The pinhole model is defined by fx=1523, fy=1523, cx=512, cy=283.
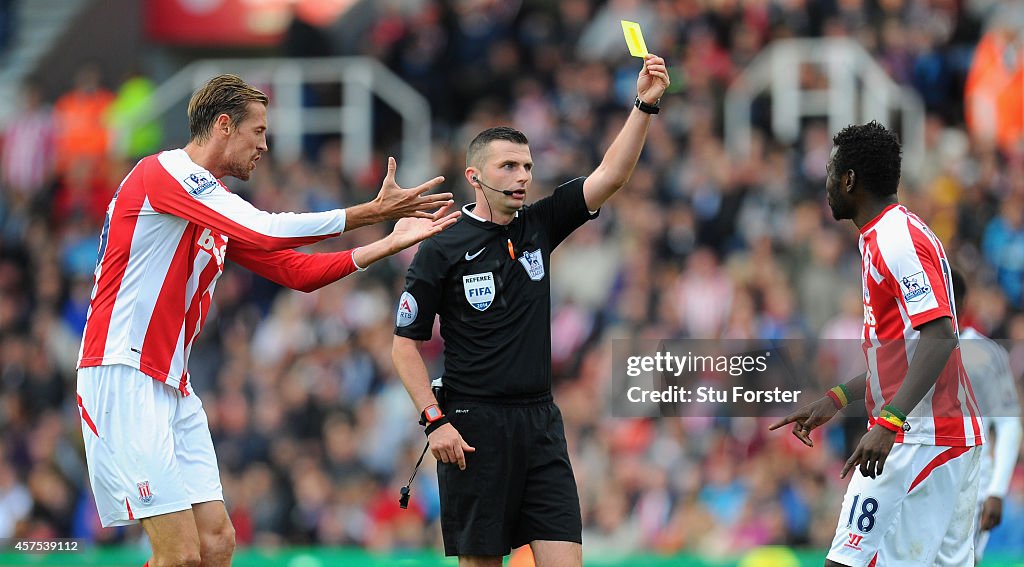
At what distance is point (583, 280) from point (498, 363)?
782 centimetres

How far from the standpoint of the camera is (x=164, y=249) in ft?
22.4

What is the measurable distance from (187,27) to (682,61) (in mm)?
7697

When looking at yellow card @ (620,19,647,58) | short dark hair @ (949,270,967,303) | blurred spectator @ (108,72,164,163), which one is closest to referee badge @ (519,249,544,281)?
yellow card @ (620,19,647,58)

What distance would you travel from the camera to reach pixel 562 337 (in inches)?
573

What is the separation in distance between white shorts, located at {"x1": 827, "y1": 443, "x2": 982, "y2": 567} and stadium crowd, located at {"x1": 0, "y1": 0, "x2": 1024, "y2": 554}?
5315mm

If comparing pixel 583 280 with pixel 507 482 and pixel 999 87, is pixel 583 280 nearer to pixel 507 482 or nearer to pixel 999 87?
pixel 999 87

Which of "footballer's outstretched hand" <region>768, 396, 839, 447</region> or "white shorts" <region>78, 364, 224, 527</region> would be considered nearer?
"white shorts" <region>78, 364, 224, 527</region>

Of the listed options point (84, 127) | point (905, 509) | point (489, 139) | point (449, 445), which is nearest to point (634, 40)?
point (489, 139)

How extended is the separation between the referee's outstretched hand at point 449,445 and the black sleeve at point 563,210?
3.52 ft

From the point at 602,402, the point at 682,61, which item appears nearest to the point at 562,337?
Result: the point at 602,402

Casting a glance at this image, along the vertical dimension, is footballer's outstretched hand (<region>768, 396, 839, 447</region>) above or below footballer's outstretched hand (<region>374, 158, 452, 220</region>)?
below

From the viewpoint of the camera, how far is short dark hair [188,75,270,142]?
6922mm

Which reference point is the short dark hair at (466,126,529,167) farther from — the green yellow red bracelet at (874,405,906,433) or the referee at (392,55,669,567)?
the green yellow red bracelet at (874,405,906,433)

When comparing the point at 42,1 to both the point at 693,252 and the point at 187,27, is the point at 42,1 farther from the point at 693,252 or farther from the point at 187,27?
the point at 693,252
